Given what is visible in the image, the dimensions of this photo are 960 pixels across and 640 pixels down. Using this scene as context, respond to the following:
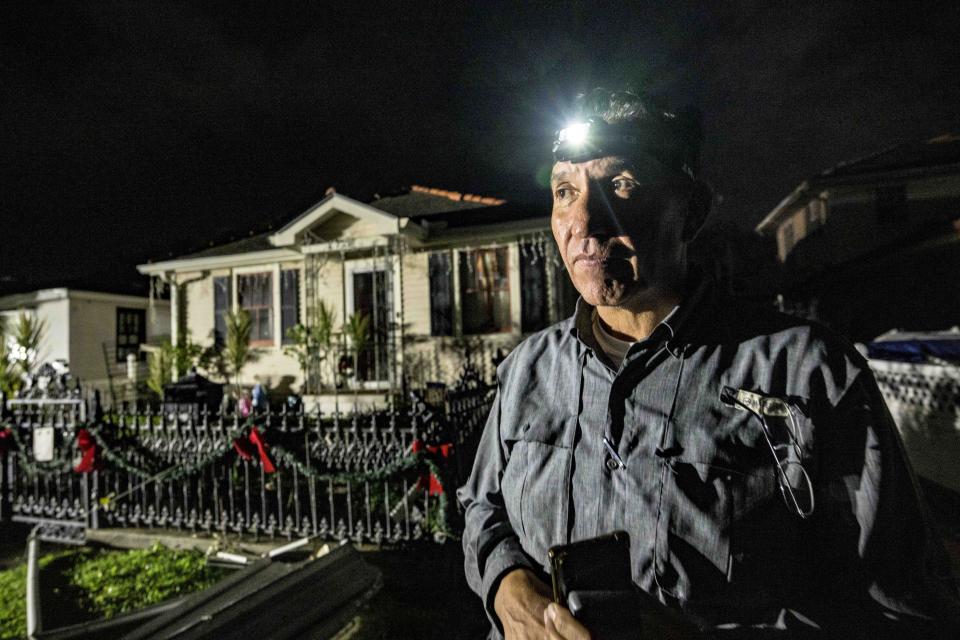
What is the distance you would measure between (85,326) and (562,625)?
79.8 ft

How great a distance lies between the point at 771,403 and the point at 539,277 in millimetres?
9685

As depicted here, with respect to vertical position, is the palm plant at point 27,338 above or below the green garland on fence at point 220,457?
above

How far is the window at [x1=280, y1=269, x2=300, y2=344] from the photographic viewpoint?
12203 millimetres

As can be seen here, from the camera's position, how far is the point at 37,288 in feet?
63.1

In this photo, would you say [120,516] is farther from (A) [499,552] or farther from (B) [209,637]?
(A) [499,552]

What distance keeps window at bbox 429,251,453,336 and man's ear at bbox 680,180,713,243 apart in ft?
32.7

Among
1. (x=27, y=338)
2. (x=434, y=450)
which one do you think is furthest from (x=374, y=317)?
(x=27, y=338)

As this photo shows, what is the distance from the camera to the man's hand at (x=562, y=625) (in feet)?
3.05

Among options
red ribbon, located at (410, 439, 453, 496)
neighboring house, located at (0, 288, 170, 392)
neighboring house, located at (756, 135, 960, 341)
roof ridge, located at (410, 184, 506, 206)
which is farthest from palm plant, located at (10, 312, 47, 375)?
neighboring house, located at (756, 135, 960, 341)

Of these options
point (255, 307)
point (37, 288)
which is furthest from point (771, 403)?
point (37, 288)

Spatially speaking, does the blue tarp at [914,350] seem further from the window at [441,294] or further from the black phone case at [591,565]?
the black phone case at [591,565]

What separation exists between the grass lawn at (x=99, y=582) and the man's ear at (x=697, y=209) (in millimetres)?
5120

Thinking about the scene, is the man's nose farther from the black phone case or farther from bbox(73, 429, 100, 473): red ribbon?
bbox(73, 429, 100, 473): red ribbon

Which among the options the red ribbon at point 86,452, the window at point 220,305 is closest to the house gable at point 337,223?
the window at point 220,305
